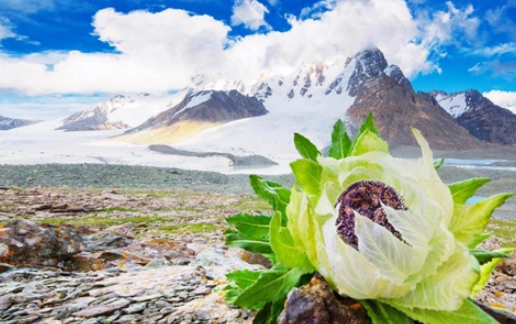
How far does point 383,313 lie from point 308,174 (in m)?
0.59

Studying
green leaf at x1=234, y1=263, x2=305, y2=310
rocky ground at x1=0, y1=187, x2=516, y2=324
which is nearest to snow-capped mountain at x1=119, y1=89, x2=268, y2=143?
rocky ground at x1=0, y1=187, x2=516, y2=324

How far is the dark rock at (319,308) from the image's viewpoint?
153 centimetres

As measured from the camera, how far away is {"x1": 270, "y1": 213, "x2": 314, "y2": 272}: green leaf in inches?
60.7

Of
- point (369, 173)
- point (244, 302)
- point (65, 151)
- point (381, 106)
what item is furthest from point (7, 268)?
point (381, 106)

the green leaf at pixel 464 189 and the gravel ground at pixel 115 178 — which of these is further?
the gravel ground at pixel 115 178

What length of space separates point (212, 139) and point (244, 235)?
11684 cm

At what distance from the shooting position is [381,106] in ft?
482

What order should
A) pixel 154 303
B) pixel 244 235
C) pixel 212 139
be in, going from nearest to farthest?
pixel 244 235 < pixel 154 303 < pixel 212 139

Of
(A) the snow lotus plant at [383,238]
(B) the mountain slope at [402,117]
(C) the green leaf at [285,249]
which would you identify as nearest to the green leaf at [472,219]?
(A) the snow lotus plant at [383,238]

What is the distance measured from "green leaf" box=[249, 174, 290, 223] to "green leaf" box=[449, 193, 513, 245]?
0.68 metres

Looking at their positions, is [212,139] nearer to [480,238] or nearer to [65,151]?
[65,151]

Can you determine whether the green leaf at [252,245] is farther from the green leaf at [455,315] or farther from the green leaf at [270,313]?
the green leaf at [455,315]

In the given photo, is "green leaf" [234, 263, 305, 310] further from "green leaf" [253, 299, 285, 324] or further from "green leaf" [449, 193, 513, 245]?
"green leaf" [449, 193, 513, 245]

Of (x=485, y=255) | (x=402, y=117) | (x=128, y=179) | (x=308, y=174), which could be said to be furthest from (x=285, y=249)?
(x=402, y=117)
